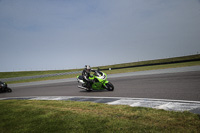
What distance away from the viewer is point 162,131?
3.31m

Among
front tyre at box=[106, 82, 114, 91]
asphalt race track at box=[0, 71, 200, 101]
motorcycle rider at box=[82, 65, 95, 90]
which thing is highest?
motorcycle rider at box=[82, 65, 95, 90]

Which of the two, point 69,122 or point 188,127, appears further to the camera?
point 69,122

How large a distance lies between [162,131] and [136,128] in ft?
1.70

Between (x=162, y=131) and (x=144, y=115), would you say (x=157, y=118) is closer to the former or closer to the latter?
(x=144, y=115)

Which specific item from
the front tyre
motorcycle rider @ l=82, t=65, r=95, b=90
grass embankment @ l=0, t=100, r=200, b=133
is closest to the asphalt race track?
the front tyre

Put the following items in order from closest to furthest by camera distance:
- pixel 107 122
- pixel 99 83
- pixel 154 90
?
pixel 107 122
pixel 154 90
pixel 99 83

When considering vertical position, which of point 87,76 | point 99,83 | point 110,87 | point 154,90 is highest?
point 87,76

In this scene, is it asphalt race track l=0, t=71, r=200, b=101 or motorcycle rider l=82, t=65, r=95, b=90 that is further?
motorcycle rider l=82, t=65, r=95, b=90

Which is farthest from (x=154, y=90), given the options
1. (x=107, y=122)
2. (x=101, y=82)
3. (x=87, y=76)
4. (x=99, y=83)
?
(x=107, y=122)

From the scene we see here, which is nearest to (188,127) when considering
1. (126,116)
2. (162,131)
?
(162,131)

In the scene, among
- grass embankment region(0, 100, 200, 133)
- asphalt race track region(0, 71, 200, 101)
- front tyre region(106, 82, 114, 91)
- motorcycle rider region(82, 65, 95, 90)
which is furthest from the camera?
motorcycle rider region(82, 65, 95, 90)

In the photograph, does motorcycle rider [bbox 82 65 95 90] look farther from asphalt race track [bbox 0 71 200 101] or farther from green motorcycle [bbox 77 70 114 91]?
asphalt race track [bbox 0 71 200 101]

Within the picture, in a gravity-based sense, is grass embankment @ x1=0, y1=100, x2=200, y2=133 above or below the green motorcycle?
below

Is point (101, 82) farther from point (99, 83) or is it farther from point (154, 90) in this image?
point (154, 90)
